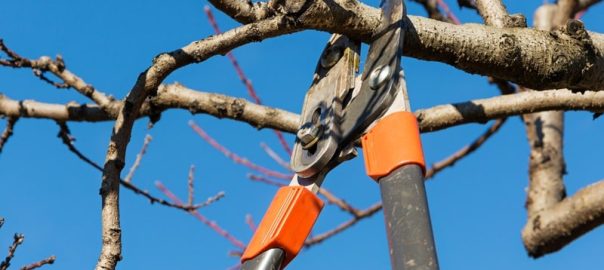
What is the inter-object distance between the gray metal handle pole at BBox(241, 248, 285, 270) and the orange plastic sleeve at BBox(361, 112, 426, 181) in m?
0.25

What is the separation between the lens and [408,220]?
148 cm

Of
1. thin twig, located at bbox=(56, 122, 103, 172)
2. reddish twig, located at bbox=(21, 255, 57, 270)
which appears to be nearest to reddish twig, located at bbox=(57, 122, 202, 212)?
thin twig, located at bbox=(56, 122, 103, 172)

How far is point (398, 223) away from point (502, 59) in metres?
0.64

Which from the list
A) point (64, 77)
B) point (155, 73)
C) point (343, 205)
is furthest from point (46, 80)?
point (343, 205)

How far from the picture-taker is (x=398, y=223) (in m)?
1.49

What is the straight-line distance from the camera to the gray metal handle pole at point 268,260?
166cm

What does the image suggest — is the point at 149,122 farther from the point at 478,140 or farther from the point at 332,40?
the point at 478,140

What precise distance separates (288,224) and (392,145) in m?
0.27

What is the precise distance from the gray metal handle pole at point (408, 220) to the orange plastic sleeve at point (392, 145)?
0.02m

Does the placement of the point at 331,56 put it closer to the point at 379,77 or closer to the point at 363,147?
the point at 379,77

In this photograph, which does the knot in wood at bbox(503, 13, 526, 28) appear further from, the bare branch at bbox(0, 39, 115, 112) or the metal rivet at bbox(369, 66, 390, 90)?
the bare branch at bbox(0, 39, 115, 112)

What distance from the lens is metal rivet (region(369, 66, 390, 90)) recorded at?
174 cm

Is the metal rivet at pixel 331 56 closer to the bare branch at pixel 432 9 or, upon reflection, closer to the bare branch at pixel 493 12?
the bare branch at pixel 493 12

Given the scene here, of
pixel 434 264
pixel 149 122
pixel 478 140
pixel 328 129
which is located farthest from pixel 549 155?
pixel 434 264
